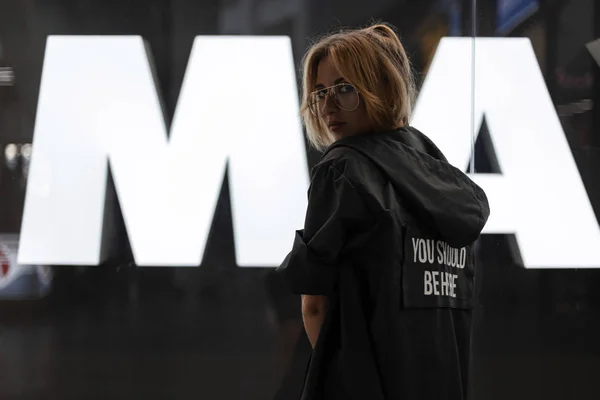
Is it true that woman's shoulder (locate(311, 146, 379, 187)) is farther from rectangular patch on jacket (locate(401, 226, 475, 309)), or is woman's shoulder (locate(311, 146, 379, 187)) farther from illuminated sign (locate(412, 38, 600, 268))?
illuminated sign (locate(412, 38, 600, 268))

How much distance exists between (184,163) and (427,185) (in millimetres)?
1874

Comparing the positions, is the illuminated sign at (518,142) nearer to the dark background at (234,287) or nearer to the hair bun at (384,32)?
the dark background at (234,287)

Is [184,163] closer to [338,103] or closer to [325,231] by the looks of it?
[338,103]

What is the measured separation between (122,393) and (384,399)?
2.09 m

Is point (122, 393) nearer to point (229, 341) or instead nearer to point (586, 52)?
point (229, 341)

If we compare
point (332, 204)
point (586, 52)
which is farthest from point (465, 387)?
point (586, 52)

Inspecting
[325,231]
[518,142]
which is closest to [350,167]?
[325,231]

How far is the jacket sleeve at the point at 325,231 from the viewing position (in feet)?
4.37

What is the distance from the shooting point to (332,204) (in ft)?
4.50

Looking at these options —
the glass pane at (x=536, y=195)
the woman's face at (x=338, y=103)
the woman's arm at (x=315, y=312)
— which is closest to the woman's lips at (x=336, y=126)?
the woman's face at (x=338, y=103)

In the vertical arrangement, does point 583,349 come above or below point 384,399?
below

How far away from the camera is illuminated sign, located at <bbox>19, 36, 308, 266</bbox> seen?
304cm

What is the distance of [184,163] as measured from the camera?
304 cm

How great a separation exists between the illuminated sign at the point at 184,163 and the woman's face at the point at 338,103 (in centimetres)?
152
